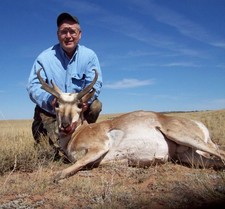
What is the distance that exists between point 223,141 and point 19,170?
4.84 m

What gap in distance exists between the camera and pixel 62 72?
7.92 m

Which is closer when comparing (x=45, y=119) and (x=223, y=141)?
(x=45, y=119)

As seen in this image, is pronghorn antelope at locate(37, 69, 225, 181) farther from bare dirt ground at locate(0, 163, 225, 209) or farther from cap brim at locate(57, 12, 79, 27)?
cap brim at locate(57, 12, 79, 27)

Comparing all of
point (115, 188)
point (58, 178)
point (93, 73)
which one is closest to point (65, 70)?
point (93, 73)

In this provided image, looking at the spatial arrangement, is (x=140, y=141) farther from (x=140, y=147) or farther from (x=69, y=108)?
(x=69, y=108)

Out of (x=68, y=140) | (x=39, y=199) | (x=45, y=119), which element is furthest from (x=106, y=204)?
(x=45, y=119)

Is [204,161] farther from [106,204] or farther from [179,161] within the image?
[106,204]

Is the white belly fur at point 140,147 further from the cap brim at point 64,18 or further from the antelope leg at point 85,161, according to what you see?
the cap brim at point 64,18

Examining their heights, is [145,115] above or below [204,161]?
above

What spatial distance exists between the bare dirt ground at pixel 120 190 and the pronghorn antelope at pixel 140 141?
284 mm

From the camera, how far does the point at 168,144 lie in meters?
6.12

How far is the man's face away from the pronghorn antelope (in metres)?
1.70

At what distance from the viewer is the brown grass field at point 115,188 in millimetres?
3955

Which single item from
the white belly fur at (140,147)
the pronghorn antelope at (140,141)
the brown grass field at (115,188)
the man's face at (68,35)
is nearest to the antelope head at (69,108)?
the pronghorn antelope at (140,141)
